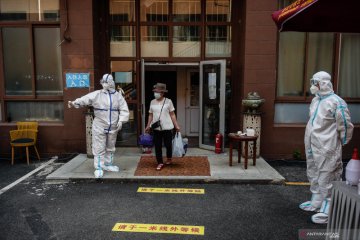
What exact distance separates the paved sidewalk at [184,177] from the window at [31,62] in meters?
1.78

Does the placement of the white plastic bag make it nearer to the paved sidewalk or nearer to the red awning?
the paved sidewalk

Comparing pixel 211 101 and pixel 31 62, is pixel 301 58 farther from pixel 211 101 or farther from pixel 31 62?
pixel 31 62

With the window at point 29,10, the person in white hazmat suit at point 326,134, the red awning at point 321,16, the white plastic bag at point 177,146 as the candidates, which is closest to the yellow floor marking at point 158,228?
the person in white hazmat suit at point 326,134

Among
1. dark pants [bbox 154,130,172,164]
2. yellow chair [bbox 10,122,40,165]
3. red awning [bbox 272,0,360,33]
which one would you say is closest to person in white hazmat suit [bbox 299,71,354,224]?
red awning [bbox 272,0,360,33]

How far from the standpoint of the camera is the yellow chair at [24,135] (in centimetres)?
751

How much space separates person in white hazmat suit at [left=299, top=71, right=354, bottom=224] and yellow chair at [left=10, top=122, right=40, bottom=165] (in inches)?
239

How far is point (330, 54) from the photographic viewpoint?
26.5 feet

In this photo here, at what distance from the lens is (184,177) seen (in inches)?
247

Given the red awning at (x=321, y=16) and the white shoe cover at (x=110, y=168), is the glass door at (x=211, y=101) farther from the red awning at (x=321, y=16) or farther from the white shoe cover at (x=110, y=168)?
the red awning at (x=321, y=16)

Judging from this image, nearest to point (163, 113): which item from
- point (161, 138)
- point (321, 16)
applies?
point (161, 138)

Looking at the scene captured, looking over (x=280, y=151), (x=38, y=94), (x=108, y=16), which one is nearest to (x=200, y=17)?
(x=108, y=16)

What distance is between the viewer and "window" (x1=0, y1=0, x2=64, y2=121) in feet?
26.9

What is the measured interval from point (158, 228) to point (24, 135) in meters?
5.01

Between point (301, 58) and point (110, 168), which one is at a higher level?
point (301, 58)
